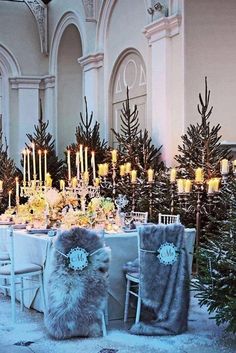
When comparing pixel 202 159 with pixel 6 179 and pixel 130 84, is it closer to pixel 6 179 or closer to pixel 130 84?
pixel 130 84

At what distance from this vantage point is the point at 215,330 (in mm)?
5246

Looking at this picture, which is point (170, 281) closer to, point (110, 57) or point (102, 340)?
point (102, 340)

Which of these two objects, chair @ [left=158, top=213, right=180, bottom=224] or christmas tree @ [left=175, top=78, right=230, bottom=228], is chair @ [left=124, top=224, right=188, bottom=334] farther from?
christmas tree @ [left=175, top=78, right=230, bottom=228]

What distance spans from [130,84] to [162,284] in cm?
676

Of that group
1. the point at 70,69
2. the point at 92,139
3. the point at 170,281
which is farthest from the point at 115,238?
the point at 70,69

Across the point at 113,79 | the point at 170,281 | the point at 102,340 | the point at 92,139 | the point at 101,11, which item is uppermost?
the point at 101,11

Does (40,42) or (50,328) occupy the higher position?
(40,42)

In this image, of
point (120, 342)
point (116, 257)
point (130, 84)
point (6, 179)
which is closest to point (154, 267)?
point (116, 257)

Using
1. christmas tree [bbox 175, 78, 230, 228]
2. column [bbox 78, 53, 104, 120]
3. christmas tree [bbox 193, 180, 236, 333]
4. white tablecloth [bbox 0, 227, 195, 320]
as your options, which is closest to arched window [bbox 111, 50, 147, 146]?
column [bbox 78, 53, 104, 120]

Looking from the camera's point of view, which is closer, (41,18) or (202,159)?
(202,159)

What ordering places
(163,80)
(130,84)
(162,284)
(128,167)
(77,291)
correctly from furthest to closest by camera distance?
(130,84) → (163,80) → (128,167) → (162,284) → (77,291)

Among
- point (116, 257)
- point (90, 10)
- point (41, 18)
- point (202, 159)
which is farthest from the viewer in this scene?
point (41, 18)

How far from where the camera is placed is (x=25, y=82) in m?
14.7

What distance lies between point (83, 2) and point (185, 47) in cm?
371
